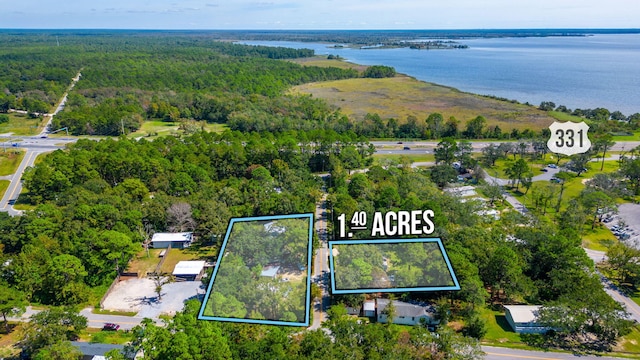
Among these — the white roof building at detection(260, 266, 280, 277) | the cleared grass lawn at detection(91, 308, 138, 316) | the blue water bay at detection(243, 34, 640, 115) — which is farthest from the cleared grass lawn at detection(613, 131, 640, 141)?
the cleared grass lawn at detection(91, 308, 138, 316)

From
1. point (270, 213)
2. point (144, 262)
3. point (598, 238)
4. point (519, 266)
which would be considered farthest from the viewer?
point (598, 238)

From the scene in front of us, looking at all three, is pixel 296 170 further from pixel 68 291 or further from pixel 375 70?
pixel 375 70

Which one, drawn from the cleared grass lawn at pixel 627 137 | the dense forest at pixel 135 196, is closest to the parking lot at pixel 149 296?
the dense forest at pixel 135 196

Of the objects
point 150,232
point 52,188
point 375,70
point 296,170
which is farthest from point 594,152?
point 375,70

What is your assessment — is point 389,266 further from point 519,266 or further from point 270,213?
point 270,213

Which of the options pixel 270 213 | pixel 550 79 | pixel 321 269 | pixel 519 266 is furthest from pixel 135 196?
pixel 550 79

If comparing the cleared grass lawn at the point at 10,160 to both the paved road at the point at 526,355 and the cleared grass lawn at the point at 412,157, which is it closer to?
the cleared grass lawn at the point at 412,157
